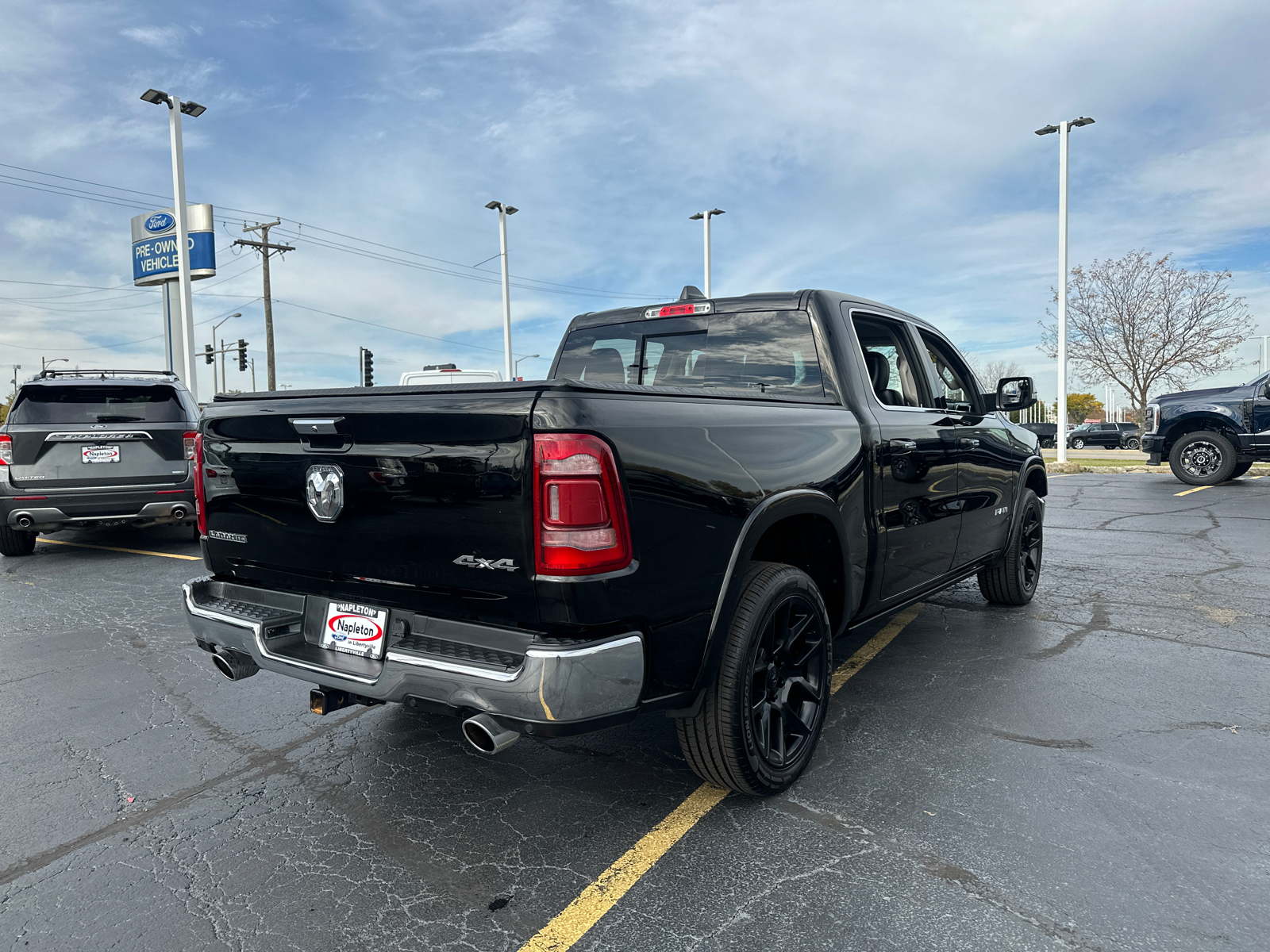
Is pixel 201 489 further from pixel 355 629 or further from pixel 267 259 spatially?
pixel 267 259

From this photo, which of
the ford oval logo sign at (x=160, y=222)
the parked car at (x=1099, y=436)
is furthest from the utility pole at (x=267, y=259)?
the parked car at (x=1099, y=436)

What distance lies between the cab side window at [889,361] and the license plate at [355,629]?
8.02 feet

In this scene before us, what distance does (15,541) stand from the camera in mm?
8680

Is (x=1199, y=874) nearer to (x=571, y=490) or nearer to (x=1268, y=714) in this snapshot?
(x=1268, y=714)

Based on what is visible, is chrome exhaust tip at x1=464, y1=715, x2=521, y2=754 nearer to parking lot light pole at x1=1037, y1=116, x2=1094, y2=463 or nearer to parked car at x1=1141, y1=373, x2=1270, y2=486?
parked car at x1=1141, y1=373, x2=1270, y2=486

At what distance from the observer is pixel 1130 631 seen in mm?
5266

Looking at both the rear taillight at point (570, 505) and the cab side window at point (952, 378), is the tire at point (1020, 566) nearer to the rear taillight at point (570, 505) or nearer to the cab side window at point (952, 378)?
the cab side window at point (952, 378)

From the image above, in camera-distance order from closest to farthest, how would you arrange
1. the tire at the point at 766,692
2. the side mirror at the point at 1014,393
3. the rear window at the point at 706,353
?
the tire at the point at 766,692 < the rear window at the point at 706,353 < the side mirror at the point at 1014,393

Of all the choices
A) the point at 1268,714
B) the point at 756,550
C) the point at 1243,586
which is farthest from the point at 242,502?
the point at 1243,586

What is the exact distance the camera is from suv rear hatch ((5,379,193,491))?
7.88 m

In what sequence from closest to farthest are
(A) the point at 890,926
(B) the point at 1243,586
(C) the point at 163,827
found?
(A) the point at 890,926
(C) the point at 163,827
(B) the point at 1243,586

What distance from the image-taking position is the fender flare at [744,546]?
269 centimetres

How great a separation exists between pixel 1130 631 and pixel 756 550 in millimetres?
3373

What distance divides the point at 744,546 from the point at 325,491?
1.40 meters
